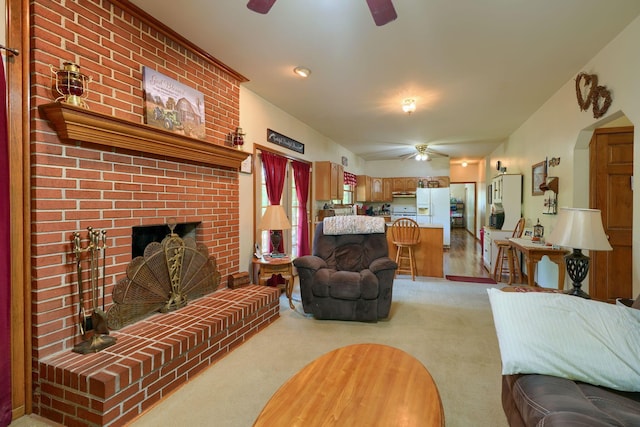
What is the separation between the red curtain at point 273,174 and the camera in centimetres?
408

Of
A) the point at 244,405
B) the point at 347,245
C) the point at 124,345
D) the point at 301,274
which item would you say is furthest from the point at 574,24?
the point at 124,345

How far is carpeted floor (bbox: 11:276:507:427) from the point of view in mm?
1751

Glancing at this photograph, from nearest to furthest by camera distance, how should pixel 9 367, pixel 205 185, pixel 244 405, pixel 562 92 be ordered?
1. pixel 9 367
2. pixel 244 405
3. pixel 205 185
4. pixel 562 92

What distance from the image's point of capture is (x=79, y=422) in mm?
1619

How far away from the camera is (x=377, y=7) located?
63.4 inches

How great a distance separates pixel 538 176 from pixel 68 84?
539 cm

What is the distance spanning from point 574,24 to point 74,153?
3.65 meters

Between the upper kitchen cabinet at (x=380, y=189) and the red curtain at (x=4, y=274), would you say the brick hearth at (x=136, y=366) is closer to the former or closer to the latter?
the red curtain at (x=4, y=274)

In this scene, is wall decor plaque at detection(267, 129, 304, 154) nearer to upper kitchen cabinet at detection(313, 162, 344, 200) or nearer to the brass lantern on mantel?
upper kitchen cabinet at detection(313, 162, 344, 200)

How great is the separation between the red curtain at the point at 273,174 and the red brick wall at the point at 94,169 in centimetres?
123

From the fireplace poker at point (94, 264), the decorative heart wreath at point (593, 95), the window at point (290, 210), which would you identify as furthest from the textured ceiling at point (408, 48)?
the fireplace poker at point (94, 264)

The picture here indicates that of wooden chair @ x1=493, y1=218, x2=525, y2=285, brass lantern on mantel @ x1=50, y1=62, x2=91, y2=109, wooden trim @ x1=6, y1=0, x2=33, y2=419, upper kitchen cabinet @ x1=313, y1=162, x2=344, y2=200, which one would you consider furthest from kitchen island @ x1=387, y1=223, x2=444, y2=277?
wooden trim @ x1=6, y1=0, x2=33, y2=419

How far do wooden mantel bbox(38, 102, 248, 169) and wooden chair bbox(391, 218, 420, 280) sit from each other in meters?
3.12

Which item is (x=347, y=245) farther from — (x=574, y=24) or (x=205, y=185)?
(x=574, y=24)
